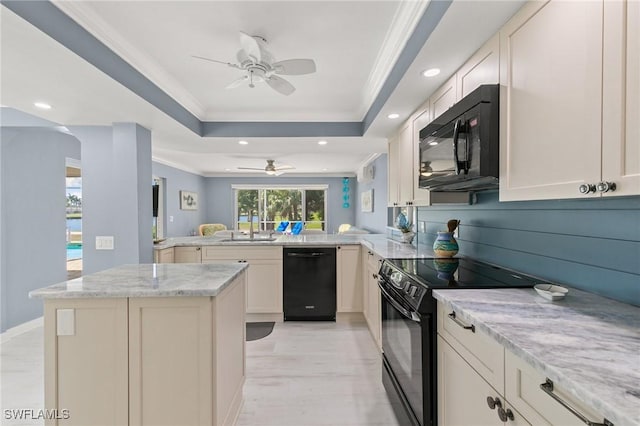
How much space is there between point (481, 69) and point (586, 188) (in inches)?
36.5

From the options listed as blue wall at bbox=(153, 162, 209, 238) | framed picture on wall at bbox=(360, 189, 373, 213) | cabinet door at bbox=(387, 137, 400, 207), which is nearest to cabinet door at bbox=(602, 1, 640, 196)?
cabinet door at bbox=(387, 137, 400, 207)

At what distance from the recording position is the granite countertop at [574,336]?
614 mm

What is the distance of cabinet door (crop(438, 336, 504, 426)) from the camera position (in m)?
1.04

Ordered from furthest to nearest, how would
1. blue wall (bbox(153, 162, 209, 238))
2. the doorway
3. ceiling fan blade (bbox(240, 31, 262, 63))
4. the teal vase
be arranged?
blue wall (bbox(153, 162, 209, 238)) < the doorway < the teal vase < ceiling fan blade (bbox(240, 31, 262, 63))

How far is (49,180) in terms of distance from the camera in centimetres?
359

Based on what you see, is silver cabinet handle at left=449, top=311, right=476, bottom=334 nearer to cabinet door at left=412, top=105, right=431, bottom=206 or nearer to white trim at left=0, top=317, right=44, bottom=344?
cabinet door at left=412, top=105, right=431, bottom=206

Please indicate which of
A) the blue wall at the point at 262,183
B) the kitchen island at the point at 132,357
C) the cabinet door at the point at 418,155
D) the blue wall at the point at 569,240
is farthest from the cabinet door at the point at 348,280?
the blue wall at the point at 262,183

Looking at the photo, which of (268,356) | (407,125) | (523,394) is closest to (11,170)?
(268,356)

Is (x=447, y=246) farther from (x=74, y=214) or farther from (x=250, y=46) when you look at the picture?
(x=74, y=214)

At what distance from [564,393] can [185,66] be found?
2.92 meters

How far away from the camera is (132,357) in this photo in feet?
4.78

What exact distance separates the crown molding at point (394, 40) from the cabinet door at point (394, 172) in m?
0.66

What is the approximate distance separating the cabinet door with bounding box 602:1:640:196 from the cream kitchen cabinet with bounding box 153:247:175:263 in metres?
3.65

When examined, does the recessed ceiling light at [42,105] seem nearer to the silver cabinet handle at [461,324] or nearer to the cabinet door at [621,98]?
the silver cabinet handle at [461,324]
